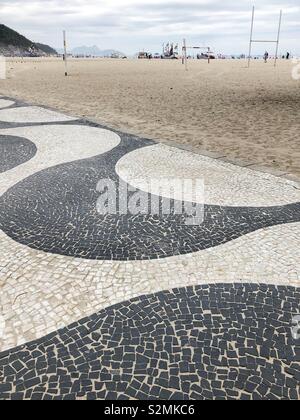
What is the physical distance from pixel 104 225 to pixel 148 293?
194 centimetres

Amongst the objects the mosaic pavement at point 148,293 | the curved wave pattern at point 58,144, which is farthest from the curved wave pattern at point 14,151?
the mosaic pavement at point 148,293

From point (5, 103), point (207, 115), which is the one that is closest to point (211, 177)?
point (207, 115)

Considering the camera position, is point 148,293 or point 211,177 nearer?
point 148,293

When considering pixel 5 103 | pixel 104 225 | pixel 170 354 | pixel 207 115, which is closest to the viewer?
pixel 170 354

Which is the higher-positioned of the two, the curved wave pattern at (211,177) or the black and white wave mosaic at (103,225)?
the curved wave pattern at (211,177)

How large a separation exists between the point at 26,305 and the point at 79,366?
1.14 meters

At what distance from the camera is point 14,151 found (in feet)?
32.7

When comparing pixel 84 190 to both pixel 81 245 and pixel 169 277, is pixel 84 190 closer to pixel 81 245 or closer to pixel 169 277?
pixel 81 245

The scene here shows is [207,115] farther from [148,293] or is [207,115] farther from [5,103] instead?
[148,293]

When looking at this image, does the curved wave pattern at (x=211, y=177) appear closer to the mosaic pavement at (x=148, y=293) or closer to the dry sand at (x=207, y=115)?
the mosaic pavement at (x=148, y=293)

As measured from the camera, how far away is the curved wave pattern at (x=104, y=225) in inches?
204

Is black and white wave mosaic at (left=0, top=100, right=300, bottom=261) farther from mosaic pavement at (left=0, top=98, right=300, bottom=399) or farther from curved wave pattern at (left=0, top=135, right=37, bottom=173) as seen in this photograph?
curved wave pattern at (left=0, top=135, right=37, bottom=173)

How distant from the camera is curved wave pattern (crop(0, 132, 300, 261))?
5.18 m
